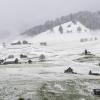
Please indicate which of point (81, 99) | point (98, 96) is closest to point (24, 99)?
point (81, 99)

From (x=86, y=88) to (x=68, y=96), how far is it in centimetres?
462

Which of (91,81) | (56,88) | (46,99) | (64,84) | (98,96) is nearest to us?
(46,99)

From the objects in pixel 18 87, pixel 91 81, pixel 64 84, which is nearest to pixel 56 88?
pixel 64 84

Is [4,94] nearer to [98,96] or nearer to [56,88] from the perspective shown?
[56,88]

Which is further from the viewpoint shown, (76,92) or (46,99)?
(76,92)

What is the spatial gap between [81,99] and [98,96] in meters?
2.49

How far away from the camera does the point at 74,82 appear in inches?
1315

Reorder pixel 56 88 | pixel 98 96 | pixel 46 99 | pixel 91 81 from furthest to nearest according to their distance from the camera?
pixel 91 81 < pixel 56 88 < pixel 98 96 < pixel 46 99

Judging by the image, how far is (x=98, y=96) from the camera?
25922 mm

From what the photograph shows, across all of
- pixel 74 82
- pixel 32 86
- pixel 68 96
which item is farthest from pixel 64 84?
A: pixel 68 96

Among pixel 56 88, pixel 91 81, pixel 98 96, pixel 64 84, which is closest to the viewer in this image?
pixel 98 96

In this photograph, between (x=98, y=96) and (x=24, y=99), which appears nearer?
(x=24, y=99)

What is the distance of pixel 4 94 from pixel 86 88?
9666 millimetres

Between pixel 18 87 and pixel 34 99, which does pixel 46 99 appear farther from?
pixel 18 87
